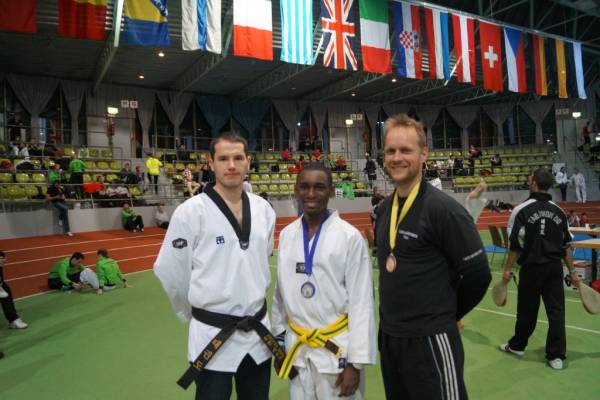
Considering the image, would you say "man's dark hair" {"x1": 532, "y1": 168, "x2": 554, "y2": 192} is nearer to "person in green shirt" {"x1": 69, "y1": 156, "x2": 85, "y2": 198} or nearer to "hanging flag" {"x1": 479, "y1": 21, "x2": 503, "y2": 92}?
"hanging flag" {"x1": 479, "y1": 21, "x2": 503, "y2": 92}

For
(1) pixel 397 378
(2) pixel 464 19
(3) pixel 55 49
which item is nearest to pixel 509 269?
(1) pixel 397 378

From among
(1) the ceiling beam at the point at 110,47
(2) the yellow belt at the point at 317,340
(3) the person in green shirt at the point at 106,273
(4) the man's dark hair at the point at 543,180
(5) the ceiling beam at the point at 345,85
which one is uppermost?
(5) the ceiling beam at the point at 345,85

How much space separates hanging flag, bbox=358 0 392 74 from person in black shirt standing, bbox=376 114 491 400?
10378 mm

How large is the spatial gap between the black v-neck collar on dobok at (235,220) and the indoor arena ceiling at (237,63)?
1269 cm

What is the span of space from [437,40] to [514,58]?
3.47 meters

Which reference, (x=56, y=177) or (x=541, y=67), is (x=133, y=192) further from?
(x=541, y=67)

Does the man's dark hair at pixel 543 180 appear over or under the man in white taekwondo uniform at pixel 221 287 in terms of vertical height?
over

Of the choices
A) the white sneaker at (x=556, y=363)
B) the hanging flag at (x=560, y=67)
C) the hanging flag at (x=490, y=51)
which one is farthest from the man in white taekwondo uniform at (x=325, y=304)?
the hanging flag at (x=560, y=67)

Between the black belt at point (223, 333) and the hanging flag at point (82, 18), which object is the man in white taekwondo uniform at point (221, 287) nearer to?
the black belt at point (223, 333)

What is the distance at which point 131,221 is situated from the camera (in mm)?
13117

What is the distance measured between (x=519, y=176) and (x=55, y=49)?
23.0 metres

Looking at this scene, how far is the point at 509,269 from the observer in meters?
3.85

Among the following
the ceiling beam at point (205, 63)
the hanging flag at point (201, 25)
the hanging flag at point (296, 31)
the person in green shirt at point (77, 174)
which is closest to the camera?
the hanging flag at point (201, 25)

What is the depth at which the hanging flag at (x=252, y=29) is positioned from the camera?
31.8 ft
